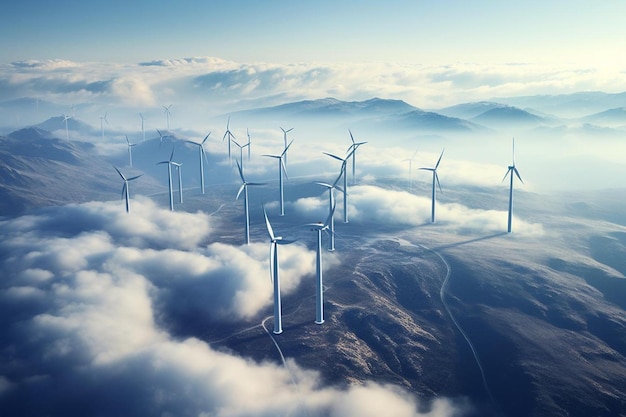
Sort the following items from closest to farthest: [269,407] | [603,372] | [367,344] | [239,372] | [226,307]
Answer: [269,407] → [239,372] → [603,372] → [367,344] → [226,307]

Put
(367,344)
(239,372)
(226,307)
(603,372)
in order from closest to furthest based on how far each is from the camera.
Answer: (239,372), (603,372), (367,344), (226,307)

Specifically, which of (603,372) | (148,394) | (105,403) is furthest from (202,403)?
(603,372)

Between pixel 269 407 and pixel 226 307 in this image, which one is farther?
pixel 226 307

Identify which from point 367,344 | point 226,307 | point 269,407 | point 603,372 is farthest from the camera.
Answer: point 226,307

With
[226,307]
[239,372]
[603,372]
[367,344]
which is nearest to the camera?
[239,372]

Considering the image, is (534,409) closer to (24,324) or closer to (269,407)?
(269,407)

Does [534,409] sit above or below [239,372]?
below

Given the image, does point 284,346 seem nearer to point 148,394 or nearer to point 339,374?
point 339,374

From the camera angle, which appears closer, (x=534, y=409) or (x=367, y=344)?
(x=534, y=409)

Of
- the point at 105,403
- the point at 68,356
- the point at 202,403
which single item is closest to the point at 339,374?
the point at 202,403
